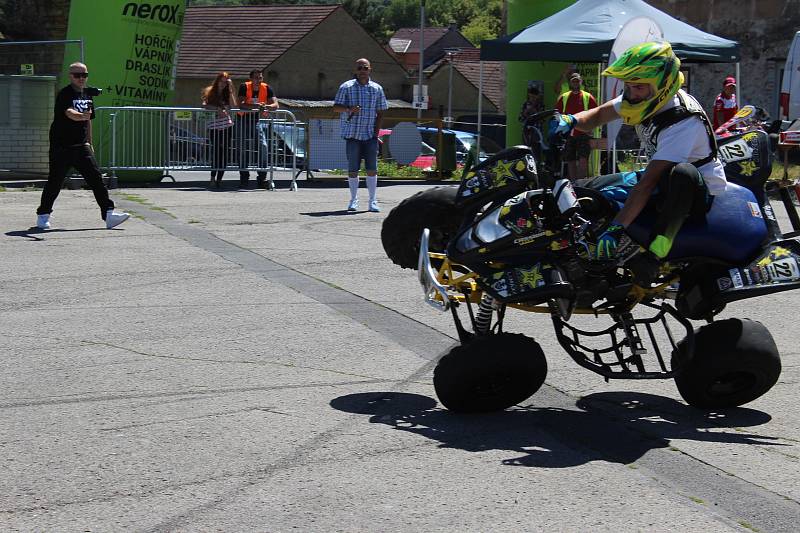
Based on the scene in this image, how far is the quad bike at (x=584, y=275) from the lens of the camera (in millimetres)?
5449

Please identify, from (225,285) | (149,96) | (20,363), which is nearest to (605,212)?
(20,363)

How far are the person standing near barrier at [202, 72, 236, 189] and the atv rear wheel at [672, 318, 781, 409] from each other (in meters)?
13.4

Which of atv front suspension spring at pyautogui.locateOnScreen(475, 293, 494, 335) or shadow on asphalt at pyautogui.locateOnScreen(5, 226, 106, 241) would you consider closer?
atv front suspension spring at pyautogui.locateOnScreen(475, 293, 494, 335)

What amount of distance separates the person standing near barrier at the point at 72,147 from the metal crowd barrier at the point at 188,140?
5.90m

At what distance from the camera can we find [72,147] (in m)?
12.5

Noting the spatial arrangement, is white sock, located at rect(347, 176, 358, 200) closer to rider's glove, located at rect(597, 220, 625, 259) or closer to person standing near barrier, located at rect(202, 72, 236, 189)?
person standing near barrier, located at rect(202, 72, 236, 189)

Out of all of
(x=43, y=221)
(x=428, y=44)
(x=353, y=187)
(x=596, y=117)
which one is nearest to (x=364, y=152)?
(x=353, y=187)

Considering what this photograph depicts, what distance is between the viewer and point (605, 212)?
5715 mm

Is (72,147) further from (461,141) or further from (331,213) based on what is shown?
(461,141)

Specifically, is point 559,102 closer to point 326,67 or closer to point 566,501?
point 566,501

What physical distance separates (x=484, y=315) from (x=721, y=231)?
45.8 inches

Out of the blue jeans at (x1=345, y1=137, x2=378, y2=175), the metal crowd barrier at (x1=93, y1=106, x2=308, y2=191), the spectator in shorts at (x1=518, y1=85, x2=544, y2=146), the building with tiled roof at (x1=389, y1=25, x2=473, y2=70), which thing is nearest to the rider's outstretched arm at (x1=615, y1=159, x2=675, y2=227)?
the blue jeans at (x1=345, y1=137, x2=378, y2=175)

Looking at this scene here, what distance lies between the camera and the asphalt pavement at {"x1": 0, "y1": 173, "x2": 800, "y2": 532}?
4.36 m

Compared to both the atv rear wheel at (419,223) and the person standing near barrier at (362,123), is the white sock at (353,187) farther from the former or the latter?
the atv rear wheel at (419,223)
